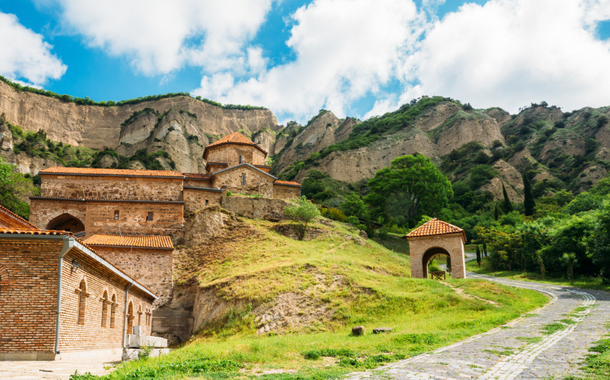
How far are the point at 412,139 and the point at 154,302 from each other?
80009 millimetres

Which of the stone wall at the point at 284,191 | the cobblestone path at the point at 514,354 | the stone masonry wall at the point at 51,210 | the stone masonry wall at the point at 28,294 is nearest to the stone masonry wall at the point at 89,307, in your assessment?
the stone masonry wall at the point at 28,294

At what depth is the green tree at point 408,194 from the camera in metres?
54.5

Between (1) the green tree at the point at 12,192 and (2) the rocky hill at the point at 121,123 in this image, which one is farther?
(2) the rocky hill at the point at 121,123

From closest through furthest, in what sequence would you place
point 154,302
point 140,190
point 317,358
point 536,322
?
1. point 317,358
2. point 536,322
3. point 154,302
4. point 140,190

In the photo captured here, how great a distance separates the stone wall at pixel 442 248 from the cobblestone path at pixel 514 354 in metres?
6.86

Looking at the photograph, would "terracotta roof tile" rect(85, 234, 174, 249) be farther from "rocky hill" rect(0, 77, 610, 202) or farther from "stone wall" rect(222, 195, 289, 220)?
"rocky hill" rect(0, 77, 610, 202)

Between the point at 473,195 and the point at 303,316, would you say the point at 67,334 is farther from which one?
the point at 473,195

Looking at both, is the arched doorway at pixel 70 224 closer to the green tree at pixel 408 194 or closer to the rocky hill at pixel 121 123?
the green tree at pixel 408 194

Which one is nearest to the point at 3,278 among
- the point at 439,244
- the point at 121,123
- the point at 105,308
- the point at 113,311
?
the point at 105,308

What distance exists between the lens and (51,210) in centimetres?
3038

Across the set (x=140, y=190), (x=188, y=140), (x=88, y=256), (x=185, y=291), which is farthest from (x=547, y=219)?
(x=188, y=140)

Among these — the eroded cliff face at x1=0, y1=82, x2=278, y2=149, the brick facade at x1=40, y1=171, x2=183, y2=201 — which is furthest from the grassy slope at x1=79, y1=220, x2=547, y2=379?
the eroded cliff face at x1=0, y1=82, x2=278, y2=149

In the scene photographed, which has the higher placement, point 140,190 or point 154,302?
point 140,190

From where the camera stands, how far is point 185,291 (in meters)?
25.9
